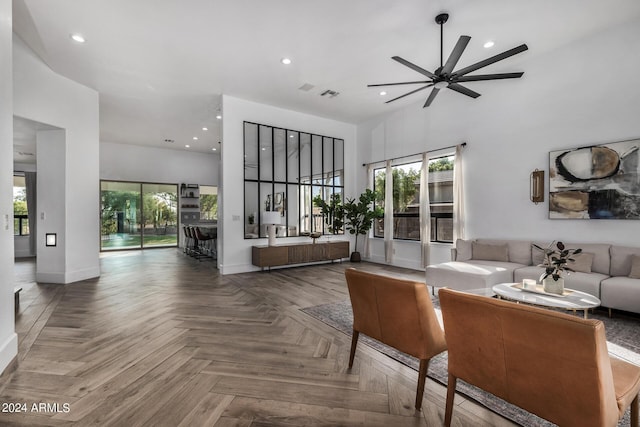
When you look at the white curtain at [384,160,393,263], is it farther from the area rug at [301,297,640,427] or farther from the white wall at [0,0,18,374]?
the white wall at [0,0,18,374]

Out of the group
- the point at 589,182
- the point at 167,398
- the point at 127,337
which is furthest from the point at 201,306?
the point at 589,182

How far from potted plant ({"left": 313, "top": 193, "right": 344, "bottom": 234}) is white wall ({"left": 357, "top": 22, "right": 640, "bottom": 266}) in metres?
2.09

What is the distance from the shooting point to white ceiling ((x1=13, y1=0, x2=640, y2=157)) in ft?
11.7

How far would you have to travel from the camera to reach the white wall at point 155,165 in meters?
9.71

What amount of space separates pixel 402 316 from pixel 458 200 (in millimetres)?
4534

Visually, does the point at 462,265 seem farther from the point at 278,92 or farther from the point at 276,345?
the point at 278,92

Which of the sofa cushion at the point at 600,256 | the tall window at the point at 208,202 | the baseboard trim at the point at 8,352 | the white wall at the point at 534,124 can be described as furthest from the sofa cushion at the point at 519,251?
the tall window at the point at 208,202

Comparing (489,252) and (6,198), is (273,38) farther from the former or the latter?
(489,252)

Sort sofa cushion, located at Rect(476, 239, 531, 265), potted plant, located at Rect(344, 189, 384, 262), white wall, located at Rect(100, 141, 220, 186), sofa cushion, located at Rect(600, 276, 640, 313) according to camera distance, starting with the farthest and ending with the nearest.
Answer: white wall, located at Rect(100, 141, 220, 186) → potted plant, located at Rect(344, 189, 384, 262) → sofa cushion, located at Rect(476, 239, 531, 265) → sofa cushion, located at Rect(600, 276, 640, 313)

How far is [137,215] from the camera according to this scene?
10.2 m

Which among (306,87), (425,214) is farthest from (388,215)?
(306,87)

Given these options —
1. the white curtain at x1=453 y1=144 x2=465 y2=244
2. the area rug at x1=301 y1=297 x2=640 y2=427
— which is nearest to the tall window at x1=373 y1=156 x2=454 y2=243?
the white curtain at x1=453 y1=144 x2=465 y2=244

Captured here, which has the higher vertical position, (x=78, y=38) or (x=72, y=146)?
(x=78, y=38)

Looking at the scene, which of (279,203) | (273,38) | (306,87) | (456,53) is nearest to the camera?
(456,53)
